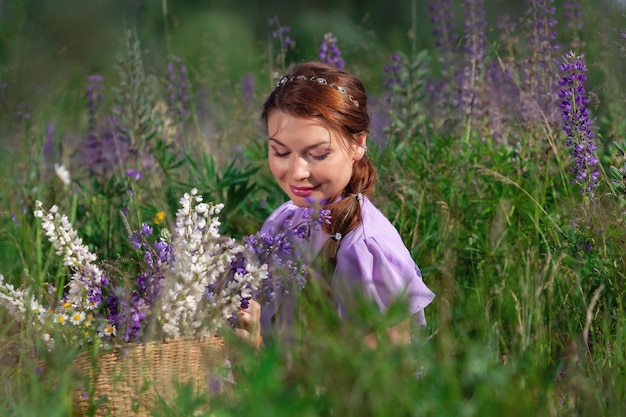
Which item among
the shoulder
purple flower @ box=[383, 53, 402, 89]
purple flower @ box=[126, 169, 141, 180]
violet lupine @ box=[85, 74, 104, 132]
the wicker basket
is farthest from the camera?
violet lupine @ box=[85, 74, 104, 132]

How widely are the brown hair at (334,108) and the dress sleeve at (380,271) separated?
83mm

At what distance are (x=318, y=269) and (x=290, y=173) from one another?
0.31 m

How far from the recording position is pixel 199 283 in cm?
222

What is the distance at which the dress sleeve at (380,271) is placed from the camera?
8.01 ft

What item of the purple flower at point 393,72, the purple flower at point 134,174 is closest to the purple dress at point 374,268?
the purple flower at point 134,174

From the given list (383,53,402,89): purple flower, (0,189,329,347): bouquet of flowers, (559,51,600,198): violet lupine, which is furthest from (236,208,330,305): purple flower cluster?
(383,53,402,89): purple flower

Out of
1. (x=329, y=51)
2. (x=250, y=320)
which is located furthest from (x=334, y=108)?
(x=329, y=51)

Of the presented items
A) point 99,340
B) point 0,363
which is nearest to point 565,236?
point 99,340

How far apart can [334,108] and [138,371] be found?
0.98m

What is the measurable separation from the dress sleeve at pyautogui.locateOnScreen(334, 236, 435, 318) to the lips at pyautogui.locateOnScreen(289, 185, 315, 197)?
0.24 m

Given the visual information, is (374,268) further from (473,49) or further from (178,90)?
(178,90)

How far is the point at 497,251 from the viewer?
3141mm

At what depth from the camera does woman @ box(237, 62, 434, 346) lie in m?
2.47

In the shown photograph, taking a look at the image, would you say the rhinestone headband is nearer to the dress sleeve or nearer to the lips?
the lips
